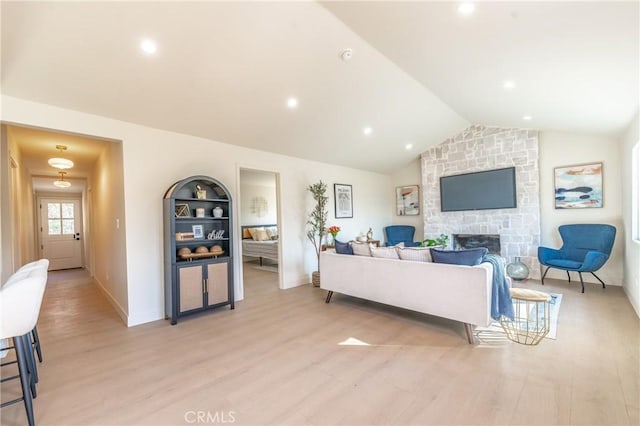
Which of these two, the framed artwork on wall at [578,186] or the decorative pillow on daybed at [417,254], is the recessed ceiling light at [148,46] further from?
the framed artwork on wall at [578,186]

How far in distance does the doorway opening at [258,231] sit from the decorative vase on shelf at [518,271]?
14.1ft

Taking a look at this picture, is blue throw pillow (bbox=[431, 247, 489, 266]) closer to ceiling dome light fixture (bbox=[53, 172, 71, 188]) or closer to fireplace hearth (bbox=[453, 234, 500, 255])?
fireplace hearth (bbox=[453, 234, 500, 255])


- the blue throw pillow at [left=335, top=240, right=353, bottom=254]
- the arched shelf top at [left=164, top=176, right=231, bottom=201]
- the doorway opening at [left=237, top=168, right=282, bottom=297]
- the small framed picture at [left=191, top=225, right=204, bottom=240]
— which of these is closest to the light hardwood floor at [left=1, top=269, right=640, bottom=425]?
the blue throw pillow at [left=335, top=240, right=353, bottom=254]

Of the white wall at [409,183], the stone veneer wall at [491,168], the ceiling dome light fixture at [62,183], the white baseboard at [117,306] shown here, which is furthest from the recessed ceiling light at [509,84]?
the ceiling dome light fixture at [62,183]

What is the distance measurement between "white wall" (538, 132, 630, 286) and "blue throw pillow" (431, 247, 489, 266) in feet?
9.91

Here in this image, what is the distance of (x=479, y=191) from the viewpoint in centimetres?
606

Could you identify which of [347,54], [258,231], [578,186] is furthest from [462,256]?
[258,231]

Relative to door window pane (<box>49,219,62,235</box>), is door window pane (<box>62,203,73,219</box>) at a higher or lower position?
higher

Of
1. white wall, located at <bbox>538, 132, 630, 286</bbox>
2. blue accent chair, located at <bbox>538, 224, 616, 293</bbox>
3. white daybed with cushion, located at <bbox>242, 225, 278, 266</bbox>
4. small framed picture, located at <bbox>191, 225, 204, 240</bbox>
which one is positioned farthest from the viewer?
white daybed with cushion, located at <bbox>242, 225, 278, 266</bbox>

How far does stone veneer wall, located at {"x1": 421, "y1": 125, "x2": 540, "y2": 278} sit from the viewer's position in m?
5.43

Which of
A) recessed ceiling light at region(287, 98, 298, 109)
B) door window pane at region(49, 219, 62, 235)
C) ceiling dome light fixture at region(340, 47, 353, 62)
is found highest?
ceiling dome light fixture at region(340, 47, 353, 62)

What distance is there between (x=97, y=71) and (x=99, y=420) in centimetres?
285

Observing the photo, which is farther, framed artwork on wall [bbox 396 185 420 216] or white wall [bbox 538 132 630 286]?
framed artwork on wall [bbox 396 185 420 216]

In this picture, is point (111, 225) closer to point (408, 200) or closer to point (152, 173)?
point (152, 173)
